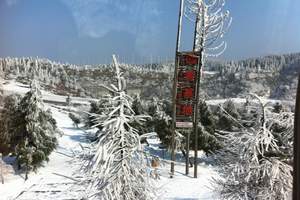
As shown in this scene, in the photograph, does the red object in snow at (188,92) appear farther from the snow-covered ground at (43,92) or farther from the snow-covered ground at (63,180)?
the snow-covered ground at (43,92)

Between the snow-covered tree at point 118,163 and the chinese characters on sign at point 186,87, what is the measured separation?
164 inches

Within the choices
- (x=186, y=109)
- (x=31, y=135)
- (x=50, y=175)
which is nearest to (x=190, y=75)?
(x=186, y=109)

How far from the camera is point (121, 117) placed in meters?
2.99

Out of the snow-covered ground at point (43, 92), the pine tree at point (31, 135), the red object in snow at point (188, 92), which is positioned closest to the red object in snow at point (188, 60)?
the red object in snow at point (188, 92)

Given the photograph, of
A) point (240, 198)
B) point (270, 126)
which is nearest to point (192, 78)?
point (270, 126)

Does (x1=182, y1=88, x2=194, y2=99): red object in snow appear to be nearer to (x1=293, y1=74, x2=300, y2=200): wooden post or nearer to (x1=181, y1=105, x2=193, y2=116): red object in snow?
(x1=181, y1=105, x2=193, y2=116): red object in snow

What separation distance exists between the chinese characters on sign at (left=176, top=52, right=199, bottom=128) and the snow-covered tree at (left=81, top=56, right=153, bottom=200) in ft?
13.6

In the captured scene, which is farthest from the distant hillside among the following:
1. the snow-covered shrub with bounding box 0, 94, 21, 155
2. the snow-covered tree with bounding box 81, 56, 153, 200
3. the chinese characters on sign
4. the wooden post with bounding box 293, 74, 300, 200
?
the wooden post with bounding box 293, 74, 300, 200

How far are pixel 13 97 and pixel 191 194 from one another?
4577mm

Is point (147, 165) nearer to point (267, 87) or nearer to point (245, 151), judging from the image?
point (245, 151)

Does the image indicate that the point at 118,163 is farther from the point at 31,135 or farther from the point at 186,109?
the point at 31,135

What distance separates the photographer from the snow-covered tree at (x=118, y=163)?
290 centimetres

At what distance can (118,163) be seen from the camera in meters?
2.95

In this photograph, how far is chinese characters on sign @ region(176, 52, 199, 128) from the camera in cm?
712
